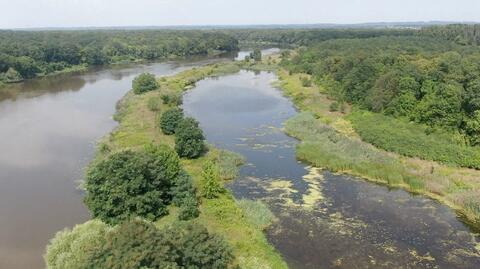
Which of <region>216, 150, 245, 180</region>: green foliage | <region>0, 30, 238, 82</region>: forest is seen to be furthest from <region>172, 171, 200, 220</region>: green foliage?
<region>0, 30, 238, 82</region>: forest

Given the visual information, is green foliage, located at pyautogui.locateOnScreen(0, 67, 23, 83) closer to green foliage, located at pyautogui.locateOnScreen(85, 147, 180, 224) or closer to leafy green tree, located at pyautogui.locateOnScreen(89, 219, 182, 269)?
green foliage, located at pyautogui.locateOnScreen(85, 147, 180, 224)

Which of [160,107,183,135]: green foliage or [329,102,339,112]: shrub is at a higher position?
[160,107,183,135]: green foliage

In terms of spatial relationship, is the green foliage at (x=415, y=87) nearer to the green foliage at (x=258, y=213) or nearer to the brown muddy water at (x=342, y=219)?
the brown muddy water at (x=342, y=219)

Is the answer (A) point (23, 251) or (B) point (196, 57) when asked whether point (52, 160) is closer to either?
(A) point (23, 251)

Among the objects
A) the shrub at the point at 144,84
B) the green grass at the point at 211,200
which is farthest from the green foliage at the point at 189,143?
the shrub at the point at 144,84

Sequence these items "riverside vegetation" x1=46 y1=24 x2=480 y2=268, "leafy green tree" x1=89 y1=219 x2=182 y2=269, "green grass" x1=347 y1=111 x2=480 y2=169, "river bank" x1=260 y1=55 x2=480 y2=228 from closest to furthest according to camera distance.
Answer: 1. "leafy green tree" x1=89 y1=219 x2=182 y2=269
2. "riverside vegetation" x1=46 y1=24 x2=480 y2=268
3. "river bank" x1=260 y1=55 x2=480 y2=228
4. "green grass" x1=347 y1=111 x2=480 y2=169

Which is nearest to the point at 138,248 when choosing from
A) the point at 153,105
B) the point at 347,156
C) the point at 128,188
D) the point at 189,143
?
the point at 128,188
